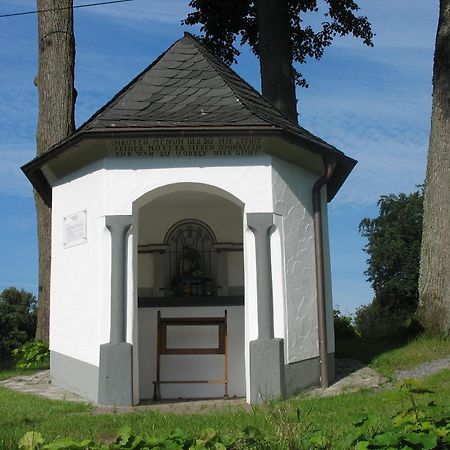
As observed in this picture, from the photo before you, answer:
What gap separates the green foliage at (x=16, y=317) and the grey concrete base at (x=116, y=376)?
605 inches

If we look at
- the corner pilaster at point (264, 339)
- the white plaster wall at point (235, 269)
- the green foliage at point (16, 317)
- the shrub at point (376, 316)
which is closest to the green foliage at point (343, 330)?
the white plaster wall at point (235, 269)

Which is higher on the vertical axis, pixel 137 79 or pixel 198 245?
pixel 137 79

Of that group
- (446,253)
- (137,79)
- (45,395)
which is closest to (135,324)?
(45,395)

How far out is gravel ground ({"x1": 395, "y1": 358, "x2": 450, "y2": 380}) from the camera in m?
10.6

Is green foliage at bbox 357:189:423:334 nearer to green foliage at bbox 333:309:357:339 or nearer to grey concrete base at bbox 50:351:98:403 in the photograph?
green foliage at bbox 333:309:357:339

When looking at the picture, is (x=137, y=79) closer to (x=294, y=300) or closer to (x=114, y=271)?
(x=114, y=271)

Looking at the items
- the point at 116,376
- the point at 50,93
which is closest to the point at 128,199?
the point at 116,376

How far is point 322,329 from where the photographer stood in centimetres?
1074

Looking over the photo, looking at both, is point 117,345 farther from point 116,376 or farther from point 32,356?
point 32,356

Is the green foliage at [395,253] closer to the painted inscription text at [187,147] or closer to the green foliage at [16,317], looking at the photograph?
the green foliage at [16,317]

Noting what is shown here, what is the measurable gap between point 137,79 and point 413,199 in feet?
76.7

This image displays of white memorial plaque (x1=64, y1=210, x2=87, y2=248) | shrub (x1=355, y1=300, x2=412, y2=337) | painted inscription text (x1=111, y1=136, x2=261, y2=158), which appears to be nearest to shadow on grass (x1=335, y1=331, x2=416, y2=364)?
painted inscription text (x1=111, y1=136, x2=261, y2=158)

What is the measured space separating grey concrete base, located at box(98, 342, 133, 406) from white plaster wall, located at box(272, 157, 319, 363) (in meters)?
2.07

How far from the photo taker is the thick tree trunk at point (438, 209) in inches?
541
